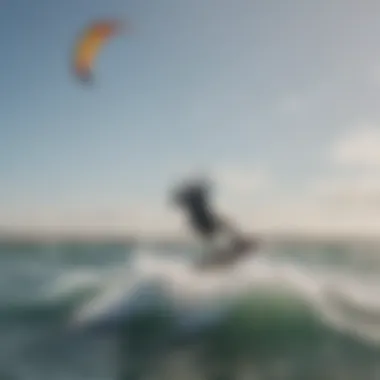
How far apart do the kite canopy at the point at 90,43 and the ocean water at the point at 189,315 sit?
473mm

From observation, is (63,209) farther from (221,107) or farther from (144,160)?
(221,107)

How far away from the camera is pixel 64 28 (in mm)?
1556

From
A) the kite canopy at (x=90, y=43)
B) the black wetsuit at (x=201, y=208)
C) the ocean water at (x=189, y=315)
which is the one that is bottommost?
the ocean water at (x=189, y=315)

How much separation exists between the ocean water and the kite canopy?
0.47m

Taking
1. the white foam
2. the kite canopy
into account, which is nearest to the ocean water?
the white foam

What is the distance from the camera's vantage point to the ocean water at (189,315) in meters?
1.50

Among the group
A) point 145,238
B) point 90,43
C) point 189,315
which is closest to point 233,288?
point 189,315

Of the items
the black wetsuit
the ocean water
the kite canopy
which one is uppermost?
the kite canopy

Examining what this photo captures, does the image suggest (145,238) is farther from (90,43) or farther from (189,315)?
(90,43)

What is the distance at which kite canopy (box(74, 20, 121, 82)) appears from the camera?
153 cm

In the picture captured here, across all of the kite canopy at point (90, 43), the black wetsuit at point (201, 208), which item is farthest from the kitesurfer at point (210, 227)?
the kite canopy at point (90, 43)

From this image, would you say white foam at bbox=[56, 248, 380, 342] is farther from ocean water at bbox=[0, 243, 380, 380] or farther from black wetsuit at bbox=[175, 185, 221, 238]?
black wetsuit at bbox=[175, 185, 221, 238]

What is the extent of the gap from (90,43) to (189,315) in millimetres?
757

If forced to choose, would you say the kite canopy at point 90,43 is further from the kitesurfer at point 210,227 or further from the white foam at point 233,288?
the white foam at point 233,288
